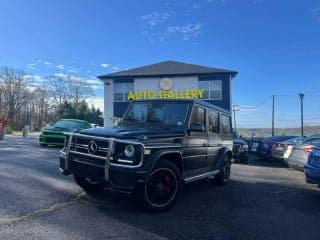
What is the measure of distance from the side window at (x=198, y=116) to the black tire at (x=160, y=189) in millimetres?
1363

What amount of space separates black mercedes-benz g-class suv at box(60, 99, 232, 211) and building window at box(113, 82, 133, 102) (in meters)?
24.8

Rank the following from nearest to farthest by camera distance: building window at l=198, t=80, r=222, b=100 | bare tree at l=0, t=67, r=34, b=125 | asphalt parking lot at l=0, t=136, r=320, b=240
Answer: asphalt parking lot at l=0, t=136, r=320, b=240
building window at l=198, t=80, r=222, b=100
bare tree at l=0, t=67, r=34, b=125

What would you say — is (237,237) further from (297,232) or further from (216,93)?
(216,93)

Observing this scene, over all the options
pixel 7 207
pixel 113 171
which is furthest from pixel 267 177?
pixel 7 207

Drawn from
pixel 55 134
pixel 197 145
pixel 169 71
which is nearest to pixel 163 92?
pixel 169 71

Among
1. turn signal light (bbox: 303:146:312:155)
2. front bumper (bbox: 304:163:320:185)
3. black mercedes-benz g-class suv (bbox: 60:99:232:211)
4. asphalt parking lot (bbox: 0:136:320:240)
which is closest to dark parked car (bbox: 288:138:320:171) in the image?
turn signal light (bbox: 303:146:312:155)

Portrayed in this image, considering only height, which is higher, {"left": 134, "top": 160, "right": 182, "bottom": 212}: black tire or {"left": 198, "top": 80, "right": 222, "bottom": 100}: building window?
{"left": 198, "top": 80, "right": 222, "bottom": 100}: building window

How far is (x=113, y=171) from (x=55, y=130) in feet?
40.5

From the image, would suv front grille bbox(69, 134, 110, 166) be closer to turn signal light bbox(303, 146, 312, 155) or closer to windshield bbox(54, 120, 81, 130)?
turn signal light bbox(303, 146, 312, 155)

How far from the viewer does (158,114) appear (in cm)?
695

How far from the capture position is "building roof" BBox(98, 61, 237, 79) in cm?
3103

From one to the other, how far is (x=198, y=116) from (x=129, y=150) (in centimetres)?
234

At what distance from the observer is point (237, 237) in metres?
4.58

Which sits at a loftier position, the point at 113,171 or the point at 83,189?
the point at 113,171
